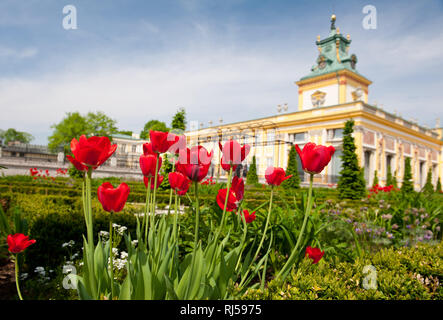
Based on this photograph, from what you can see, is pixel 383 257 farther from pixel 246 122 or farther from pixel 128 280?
pixel 246 122

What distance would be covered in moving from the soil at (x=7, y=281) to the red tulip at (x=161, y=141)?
1923 mm

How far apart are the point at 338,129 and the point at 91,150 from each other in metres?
28.5

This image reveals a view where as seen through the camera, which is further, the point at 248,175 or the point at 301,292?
the point at 248,175

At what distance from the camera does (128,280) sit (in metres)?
1.10

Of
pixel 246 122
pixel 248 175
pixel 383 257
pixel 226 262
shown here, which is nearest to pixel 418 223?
pixel 383 257

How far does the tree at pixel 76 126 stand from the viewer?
33844 millimetres

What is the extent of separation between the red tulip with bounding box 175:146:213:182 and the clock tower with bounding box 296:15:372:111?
32.6m

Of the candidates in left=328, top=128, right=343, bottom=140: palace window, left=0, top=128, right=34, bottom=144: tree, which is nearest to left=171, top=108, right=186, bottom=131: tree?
left=328, top=128, right=343, bottom=140: palace window

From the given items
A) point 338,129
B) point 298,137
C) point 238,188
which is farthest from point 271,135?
point 238,188

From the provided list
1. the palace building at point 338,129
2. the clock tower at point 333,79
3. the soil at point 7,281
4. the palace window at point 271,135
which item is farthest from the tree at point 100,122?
the soil at point 7,281

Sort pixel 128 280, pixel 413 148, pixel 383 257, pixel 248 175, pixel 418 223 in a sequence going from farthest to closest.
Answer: pixel 413 148 < pixel 248 175 < pixel 418 223 < pixel 383 257 < pixel 128 280

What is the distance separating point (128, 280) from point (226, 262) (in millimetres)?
450

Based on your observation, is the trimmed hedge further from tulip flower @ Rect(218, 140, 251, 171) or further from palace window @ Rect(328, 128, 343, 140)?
palace window @ Rect(328, 128, 343, 140)

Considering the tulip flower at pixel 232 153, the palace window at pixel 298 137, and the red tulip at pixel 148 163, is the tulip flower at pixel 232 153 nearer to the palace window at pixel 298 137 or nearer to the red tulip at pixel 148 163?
the red tulip at pixel 148 163
